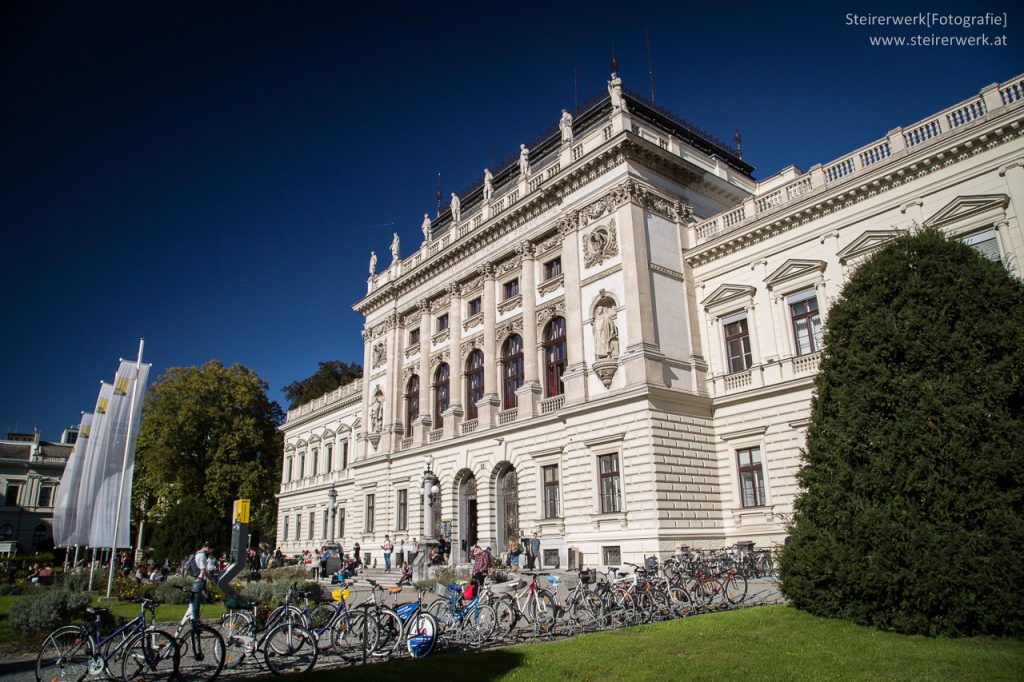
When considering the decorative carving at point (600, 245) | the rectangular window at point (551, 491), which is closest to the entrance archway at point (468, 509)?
the rectangular window at point (551, 491)

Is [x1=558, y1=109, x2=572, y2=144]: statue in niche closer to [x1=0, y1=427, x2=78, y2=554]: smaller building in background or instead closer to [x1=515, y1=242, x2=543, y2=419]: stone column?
[x1=515, y1=242, x2=543, y2=419]: stone column

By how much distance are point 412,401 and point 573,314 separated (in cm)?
1413

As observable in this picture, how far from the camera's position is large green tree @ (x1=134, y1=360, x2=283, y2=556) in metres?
46.8

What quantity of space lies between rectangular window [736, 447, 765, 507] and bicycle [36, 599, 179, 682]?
745 inches

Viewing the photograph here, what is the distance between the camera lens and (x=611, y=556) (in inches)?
919

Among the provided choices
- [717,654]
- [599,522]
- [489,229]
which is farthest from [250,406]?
[717,654]

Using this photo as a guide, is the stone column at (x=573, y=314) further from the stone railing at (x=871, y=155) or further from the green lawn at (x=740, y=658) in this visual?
the green lawn at (x=740, y=658)

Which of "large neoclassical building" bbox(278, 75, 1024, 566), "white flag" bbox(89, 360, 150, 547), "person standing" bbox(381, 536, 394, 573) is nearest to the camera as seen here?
"large neoclassical building" bbox(278, 75, 1024, 566)

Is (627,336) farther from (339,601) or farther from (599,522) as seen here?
(339,601)

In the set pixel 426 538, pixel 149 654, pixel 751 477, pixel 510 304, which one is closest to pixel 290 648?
pixel 149 654

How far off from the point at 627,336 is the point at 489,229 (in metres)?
10.8

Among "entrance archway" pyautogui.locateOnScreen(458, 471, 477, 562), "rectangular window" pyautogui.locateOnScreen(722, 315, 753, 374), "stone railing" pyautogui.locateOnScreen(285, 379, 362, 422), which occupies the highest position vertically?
"stone railing" pyautogui.locateOnScreen(285, 379, 362, 422)

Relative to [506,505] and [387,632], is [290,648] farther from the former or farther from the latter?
[506,505]

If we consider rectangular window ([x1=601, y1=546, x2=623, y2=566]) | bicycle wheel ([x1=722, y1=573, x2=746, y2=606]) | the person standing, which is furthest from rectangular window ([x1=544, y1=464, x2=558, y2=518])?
bicycle wheel ([x1=722, y1=573, x2=746, y2=606])
